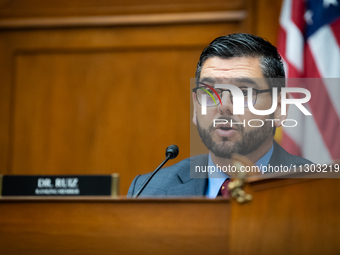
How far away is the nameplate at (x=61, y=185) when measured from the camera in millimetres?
915

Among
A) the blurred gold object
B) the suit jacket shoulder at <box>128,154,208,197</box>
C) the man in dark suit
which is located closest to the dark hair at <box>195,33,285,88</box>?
the man in dark suit

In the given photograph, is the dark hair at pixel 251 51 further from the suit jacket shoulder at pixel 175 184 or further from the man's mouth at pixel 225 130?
the suit jacket shoulder at pixel 175 184

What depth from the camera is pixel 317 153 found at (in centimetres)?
193

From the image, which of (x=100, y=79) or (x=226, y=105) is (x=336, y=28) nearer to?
(x=226, y=105)

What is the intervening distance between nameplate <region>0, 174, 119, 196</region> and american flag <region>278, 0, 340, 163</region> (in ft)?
4.26

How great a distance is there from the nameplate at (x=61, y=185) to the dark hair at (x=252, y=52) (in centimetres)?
76

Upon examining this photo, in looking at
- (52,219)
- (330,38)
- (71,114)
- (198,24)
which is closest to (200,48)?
(198,24)

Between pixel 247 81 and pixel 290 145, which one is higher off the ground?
pixel 247 81

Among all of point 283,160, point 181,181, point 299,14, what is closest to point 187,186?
point 181,181

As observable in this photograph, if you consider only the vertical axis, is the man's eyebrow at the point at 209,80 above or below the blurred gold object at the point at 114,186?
above

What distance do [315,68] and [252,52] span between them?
2.36ft

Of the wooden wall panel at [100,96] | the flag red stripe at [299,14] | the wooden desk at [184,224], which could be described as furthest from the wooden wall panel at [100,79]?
the wooden desk at [184,224]

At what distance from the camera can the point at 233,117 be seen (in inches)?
52.1

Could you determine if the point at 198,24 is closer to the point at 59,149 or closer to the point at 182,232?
the point at 59,149
